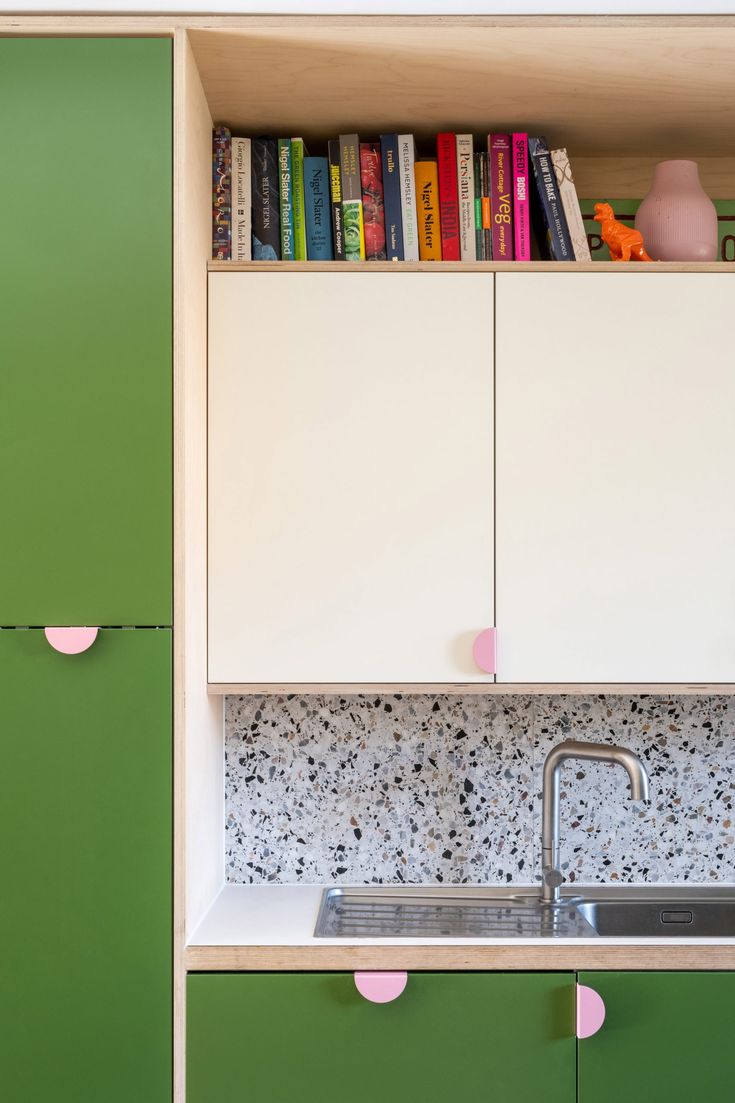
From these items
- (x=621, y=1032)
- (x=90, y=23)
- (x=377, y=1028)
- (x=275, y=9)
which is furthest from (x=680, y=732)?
(x=90, y=23)

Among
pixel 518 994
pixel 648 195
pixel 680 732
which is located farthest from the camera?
pixel 680 732

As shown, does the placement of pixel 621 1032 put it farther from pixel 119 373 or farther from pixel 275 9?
pixel 275 9

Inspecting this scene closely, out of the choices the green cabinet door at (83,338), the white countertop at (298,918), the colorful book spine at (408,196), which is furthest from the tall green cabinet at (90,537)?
the colorful book spine at (408,196)

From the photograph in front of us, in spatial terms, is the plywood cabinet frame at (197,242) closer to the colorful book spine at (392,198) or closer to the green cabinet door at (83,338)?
the green cabinet door at (83,338)

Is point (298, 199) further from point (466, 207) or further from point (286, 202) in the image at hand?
point (466, 207)

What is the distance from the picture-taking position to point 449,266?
1.73 metres

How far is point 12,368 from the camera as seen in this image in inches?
61.0

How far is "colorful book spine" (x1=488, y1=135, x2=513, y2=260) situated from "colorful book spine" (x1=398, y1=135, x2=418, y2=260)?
15 cm

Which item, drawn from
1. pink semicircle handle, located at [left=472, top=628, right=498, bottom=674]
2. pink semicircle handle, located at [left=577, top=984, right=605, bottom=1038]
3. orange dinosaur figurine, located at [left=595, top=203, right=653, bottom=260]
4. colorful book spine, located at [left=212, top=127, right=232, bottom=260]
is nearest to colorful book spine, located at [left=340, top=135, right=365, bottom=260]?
colorful book spine, located at [left=212, top=127, right=232, bottom=260]

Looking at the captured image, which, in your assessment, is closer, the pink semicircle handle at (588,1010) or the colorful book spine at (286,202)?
the pink semicircle handle at (588,1010)

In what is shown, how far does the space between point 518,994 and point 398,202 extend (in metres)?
1.43

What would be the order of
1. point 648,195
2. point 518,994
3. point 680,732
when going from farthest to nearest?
point 680,732, point 648,195, point 518,994

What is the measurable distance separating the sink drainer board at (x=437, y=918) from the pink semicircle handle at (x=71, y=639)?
64cm

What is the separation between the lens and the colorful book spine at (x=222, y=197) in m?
1.80
